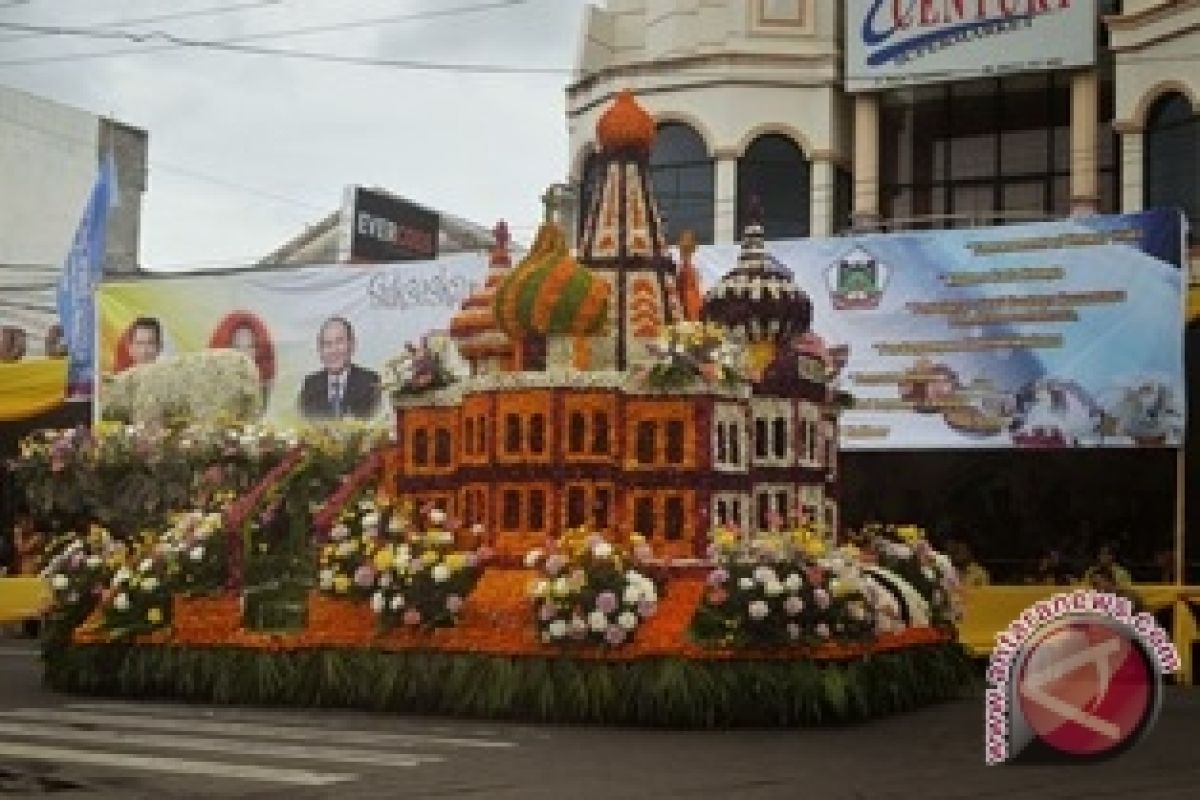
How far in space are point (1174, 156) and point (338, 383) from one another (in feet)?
45.4

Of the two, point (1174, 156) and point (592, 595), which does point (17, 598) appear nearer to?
point (592, 595)

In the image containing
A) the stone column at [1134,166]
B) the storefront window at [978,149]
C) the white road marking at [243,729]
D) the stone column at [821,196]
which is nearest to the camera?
the white road marking at [243,729]

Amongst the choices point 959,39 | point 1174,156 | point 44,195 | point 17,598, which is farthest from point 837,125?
point 44,195

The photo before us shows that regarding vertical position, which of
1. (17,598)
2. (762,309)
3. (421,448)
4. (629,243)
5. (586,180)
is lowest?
(17,598)

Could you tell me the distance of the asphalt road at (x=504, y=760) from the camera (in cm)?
960

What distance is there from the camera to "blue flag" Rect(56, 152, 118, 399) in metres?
29.8

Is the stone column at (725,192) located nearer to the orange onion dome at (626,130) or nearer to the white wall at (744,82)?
the white wall at (744,82)

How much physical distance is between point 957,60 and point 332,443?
46.8 feet

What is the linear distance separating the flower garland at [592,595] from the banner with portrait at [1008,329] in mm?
8144

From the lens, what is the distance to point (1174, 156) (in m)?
26.4

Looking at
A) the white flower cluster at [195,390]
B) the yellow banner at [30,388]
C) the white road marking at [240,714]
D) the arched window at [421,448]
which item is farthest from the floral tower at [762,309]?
the yellow banner at [30,388]

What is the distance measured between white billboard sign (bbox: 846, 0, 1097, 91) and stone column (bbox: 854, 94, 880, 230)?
546 mm

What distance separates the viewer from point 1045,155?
1173 inches

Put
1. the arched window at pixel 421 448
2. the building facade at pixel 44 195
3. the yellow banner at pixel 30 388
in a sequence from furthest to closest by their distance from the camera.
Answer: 1. the building facade at pixel 44 195
2. the yellow banner at pixel 30 388
3. the arched window at pixel 421 448
